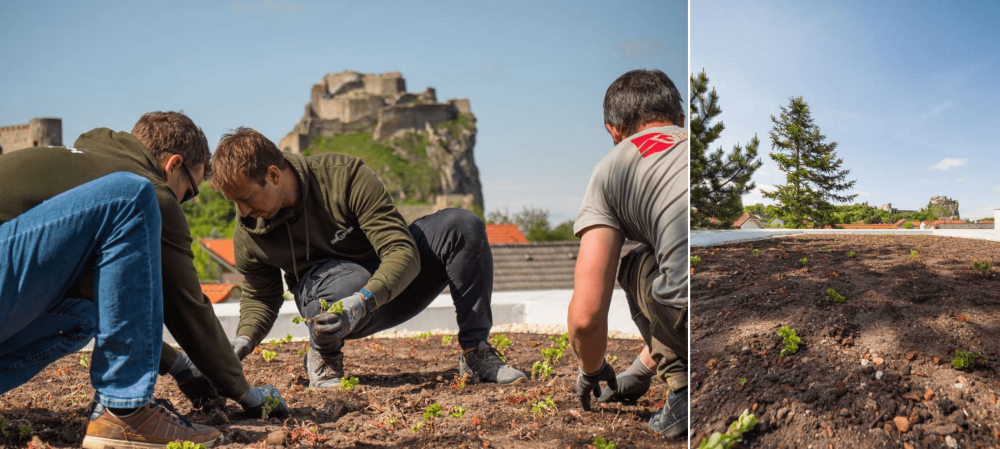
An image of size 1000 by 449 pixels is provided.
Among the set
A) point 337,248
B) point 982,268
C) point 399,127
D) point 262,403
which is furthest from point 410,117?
point 982,268

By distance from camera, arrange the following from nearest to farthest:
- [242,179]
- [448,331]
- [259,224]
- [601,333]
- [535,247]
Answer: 1. [601,333]
2. [242,179]
3. [259,224]
4. [448,331]
5. [535,247]

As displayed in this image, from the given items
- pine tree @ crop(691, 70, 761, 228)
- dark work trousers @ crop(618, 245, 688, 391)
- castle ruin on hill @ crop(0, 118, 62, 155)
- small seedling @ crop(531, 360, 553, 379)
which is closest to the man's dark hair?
dark work trousers @ crop(618, 245, 688, 391)

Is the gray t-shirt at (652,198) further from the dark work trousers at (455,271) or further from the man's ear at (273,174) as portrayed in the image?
the man's ear at (273,174)

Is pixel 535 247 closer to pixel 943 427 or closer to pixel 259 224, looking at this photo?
pixel 259 224

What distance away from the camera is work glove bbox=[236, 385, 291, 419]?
2.13 m

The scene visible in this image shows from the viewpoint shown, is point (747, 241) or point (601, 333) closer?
point (747, 241)

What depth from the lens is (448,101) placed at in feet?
253

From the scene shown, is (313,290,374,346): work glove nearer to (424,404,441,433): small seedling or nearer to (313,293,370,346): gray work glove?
(313,293,370,346): gray work glove

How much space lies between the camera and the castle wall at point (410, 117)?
236ft

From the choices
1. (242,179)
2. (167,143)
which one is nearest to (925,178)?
(167,143)

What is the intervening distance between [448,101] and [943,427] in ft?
254

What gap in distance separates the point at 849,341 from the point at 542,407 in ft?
3.62

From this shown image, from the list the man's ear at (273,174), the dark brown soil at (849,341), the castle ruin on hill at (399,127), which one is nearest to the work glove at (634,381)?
the dark brown soil at (849,341)

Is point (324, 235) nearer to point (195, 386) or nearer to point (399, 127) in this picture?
point (195, 386)
